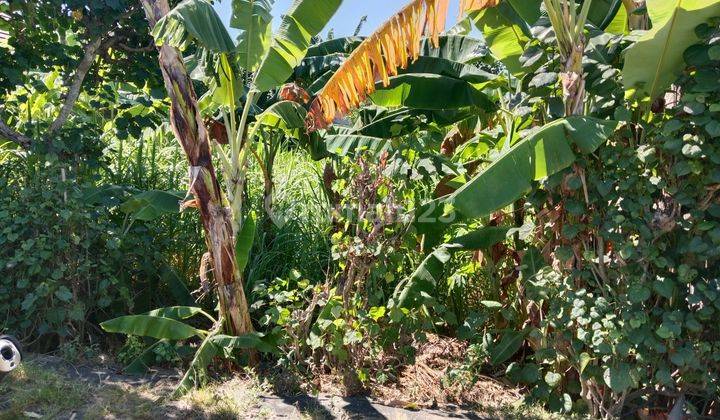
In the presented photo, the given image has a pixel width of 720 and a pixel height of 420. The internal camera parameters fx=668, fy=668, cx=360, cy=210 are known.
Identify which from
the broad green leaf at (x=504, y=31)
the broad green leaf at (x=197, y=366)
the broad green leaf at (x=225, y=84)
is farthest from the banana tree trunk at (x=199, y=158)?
the broad green leaf at (x=504, y=31)

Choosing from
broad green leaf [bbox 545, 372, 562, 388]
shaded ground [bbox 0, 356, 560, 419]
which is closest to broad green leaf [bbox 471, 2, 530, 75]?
broad green leaf [bbox 545, 372, 562, 388]

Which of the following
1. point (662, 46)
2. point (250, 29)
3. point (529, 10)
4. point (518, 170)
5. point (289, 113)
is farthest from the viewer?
point (289, 113)

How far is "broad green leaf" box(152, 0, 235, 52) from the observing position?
4809 mm

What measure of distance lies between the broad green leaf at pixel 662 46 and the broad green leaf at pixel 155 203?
12.9 feet

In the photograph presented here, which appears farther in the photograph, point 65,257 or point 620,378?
point 65,257

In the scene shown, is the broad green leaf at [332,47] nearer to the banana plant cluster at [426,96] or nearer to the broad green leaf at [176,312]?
the banana plant cluster at [426,96]

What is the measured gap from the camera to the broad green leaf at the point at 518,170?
4.51 meters

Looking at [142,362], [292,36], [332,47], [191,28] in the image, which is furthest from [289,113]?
[142,362]

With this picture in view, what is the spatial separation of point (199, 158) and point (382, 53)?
5.47 ft

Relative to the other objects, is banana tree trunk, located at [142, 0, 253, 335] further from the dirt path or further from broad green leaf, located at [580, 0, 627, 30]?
broad green leaf, located at [580, 0, 627, 30]

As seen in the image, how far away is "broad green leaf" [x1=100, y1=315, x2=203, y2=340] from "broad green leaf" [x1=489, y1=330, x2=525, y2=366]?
2492mm

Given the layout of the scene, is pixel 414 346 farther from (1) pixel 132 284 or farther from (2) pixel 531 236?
(1) pixel 132 284

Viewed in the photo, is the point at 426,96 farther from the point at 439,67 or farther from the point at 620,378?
the point at 620,378

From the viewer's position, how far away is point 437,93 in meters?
6.13
